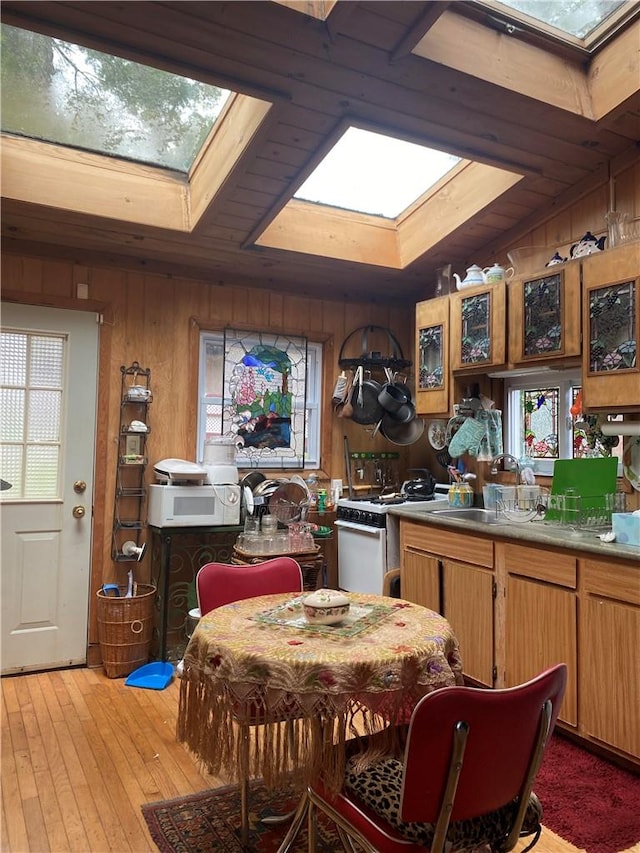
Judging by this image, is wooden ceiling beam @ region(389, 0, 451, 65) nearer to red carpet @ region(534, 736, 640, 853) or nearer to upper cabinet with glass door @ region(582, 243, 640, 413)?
upper cabinet with glass door @ region(582, 243, 640, 413)

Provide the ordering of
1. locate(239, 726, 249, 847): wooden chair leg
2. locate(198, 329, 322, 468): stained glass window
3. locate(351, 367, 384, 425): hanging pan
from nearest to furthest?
locate(239, 726, 249, 847): wooden chair leg
locate(198, 329, 322, 468): stained glass window
locate(351, 367, 384, 425): hanging pan

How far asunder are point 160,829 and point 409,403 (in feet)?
9.67

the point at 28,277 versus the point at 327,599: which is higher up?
the point at 28,277

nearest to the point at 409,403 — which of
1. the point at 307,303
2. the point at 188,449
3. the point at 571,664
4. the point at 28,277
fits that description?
the point at 307,303

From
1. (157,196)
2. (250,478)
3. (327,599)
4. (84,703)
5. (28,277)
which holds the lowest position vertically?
(84,703)

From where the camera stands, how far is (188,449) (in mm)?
3777

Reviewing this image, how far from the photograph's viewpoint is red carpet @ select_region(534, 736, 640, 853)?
1953mm

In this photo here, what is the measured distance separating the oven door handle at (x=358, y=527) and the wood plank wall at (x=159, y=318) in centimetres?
39

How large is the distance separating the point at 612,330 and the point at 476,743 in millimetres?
2093

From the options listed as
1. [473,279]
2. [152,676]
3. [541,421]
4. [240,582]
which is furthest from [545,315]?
[152,676]

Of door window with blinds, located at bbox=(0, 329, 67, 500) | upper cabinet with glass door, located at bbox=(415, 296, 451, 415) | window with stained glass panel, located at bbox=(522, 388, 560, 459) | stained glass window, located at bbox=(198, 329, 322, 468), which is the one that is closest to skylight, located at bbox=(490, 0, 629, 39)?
upper cabinet with glass door, located at bbox=(415, 296, 451, 415)

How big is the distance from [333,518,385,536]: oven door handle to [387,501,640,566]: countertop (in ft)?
0.84

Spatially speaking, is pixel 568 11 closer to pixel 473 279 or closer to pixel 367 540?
pixel 473 279

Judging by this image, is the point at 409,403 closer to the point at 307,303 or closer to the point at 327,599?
the point at 307,303
